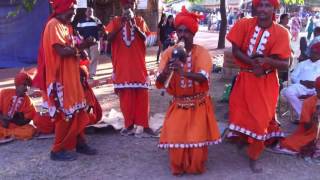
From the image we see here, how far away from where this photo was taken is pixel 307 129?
19.5 feet

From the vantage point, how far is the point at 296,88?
7172 millimetres

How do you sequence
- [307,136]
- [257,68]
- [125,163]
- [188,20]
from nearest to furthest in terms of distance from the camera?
[188,20] → [257,68] → [125,163] → [307,136]

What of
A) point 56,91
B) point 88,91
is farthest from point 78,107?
point 88,91

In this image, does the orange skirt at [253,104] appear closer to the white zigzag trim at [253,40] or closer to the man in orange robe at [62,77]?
the white zigzag trim at [253,40]

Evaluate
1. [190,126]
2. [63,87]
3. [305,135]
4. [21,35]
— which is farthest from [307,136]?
[21,35]

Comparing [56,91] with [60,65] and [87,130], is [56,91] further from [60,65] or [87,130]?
[87,130]

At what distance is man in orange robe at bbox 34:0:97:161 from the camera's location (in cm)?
523

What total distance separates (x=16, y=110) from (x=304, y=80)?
4.21m

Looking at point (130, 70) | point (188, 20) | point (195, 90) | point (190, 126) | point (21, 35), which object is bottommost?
point (21, 35)

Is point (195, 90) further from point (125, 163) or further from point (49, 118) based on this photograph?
point (49, 118)

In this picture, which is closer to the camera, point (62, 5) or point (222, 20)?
point (62, 5)

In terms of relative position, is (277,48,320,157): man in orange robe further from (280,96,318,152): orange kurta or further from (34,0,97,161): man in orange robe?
(34,0,97,161): man in orange robe

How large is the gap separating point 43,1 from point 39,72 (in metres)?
9.18

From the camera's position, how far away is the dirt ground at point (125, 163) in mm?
5188
